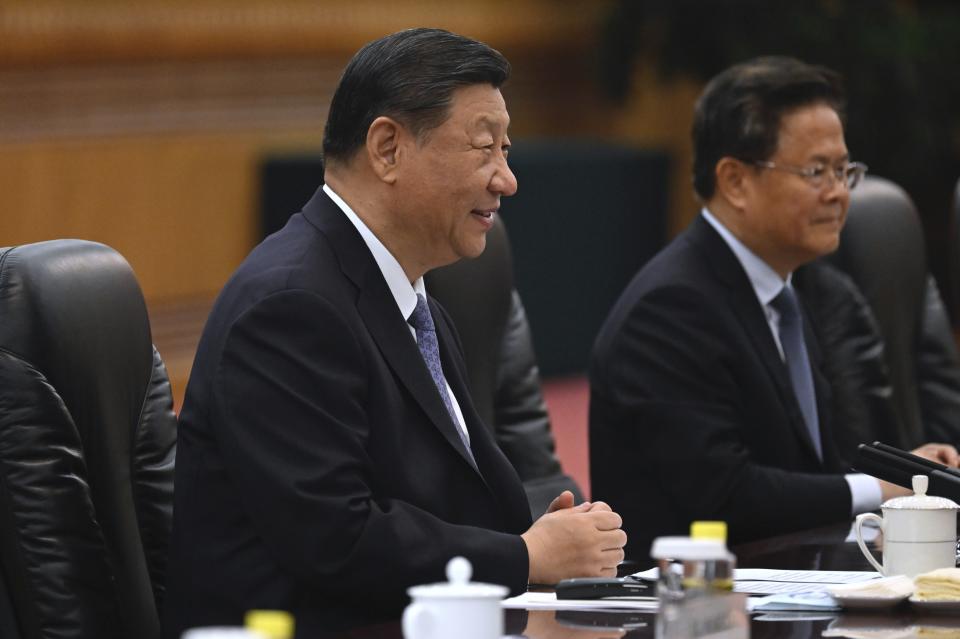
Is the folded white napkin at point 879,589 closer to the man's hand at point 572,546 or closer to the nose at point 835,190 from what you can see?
the man's hand at point 572,546

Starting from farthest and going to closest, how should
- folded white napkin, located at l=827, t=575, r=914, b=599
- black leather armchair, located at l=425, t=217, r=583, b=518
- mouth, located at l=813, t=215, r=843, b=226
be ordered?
mouth, located at l=813, t=215, r=843, b=226, black leather armchair, located at l=425, t=217, r=583, b=518, folded white napkin, located at l=827, t=575, r=914, b=599

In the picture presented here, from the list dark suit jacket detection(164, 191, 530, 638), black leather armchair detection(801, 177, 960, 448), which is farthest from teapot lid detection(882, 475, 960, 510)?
black leather armchair detection(801, 177, 960, 448)

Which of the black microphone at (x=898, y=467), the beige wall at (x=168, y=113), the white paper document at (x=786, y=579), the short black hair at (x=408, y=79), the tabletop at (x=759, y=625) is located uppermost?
the beige wall at (x=168, y=113)

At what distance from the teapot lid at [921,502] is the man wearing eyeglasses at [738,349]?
26.8 inches

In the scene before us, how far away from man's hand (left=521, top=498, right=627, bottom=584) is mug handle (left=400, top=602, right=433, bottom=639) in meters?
0.59

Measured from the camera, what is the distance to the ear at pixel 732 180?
10.5ft

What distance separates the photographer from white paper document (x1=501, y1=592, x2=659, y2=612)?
1.92 meters

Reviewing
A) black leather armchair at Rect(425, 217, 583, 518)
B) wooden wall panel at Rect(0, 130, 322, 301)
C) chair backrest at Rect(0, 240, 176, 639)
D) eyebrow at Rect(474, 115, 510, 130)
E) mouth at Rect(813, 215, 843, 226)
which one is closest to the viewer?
chair backrest at Rect(0, 240, 176, 639)

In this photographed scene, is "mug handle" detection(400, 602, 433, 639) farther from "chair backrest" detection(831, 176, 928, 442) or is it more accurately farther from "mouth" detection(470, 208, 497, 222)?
"chair backrest" detection(831, 176, 928, 442)

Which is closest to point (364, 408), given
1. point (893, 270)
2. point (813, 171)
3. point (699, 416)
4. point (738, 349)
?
point (699, 416)

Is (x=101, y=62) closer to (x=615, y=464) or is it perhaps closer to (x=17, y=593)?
(x=615, y=464)

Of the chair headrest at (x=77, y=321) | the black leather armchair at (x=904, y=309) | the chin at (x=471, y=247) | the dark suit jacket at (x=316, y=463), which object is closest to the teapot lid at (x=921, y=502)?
the dark suit jacket at (x=316, y=463)

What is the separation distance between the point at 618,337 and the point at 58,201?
3761 millimetres

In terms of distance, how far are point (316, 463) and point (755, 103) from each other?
1.58 m
